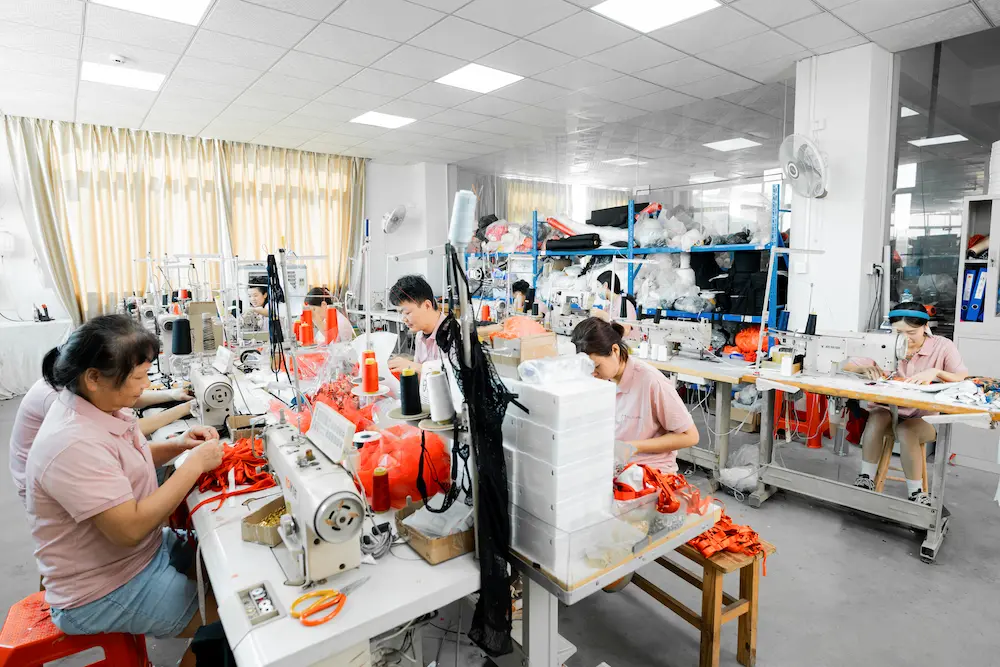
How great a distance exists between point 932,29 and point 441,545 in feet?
14.3

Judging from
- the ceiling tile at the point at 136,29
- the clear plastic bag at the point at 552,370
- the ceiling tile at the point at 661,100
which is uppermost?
the ceiling tile at the point at 661,100

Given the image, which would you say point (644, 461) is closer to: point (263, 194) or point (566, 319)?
point (566, 319)

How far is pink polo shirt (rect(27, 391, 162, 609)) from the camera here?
125 cm

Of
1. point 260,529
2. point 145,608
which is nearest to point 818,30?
point 260,529

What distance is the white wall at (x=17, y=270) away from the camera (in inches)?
221

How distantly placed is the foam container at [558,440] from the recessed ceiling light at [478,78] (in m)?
3.58

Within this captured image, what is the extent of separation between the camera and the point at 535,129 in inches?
235

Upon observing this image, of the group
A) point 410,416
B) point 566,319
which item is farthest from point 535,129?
point 410,416

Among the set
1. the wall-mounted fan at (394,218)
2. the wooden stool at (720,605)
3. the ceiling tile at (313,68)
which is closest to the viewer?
the wooden stool at (720,605)

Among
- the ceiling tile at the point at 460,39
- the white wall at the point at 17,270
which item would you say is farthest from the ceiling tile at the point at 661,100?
the white wall at the point at 17,270

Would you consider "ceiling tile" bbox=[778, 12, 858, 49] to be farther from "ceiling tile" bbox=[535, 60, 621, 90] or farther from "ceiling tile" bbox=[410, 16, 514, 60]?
"ceiling tile" bbox=[410, 16, 514, 60]

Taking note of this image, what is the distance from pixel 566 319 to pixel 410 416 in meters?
2.82

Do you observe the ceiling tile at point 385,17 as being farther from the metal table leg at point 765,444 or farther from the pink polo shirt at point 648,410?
the metal table leg at point 765,444

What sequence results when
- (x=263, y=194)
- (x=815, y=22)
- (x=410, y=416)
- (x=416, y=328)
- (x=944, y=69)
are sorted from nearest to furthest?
(x=410, y=416) → (x=416, y=328) → (x=815, y=22) → (x=944, y=69) → (x=263, y=194)
